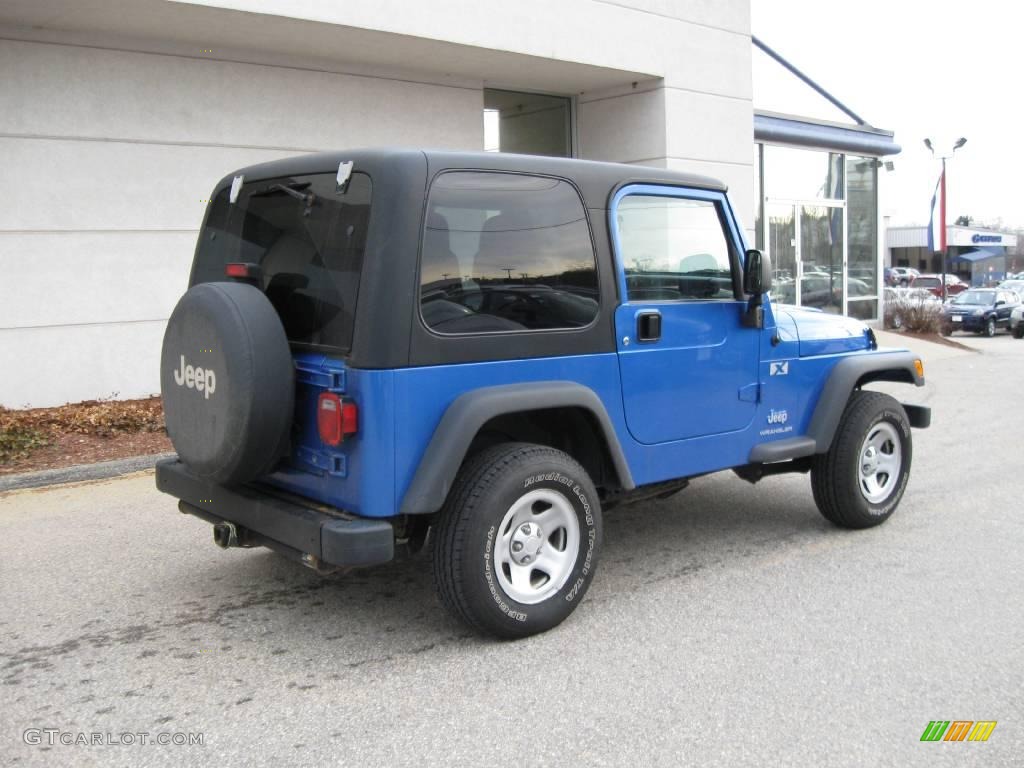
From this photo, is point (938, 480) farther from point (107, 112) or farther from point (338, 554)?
point (107, 112)

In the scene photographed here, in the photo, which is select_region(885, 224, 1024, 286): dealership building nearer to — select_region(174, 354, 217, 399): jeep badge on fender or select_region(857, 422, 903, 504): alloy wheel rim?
select_region(857, 422, 903, 504): alloy wheel rim

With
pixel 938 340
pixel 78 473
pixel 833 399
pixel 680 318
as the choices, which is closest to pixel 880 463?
pixel 833 399

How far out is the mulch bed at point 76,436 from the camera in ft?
24.8

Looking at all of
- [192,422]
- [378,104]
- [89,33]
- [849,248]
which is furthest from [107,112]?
[849,248]

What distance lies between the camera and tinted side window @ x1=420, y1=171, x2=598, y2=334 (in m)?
3.91

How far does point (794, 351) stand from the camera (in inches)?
210

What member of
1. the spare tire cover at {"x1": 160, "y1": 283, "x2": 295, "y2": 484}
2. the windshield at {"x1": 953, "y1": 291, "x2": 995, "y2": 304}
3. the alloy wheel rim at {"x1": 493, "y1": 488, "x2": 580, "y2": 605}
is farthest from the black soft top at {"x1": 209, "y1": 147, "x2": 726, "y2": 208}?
the windshield at {"x1": 953, "y1": 291, "x2": 995, "y2": 304}

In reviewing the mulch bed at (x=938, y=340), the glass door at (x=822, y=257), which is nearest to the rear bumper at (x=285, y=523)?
the glass door at (x=822, y=257)

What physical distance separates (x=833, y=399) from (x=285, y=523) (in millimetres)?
3193

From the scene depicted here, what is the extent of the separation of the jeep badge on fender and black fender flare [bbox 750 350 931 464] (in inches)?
112

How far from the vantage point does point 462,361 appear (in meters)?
3.93

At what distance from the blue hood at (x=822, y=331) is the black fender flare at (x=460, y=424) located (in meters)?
1.85

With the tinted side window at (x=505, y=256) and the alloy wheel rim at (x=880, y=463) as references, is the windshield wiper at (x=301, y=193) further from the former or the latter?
the alloy wheel rim at (x=880, y=463)

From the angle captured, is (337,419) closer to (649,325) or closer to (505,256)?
(505,256)
